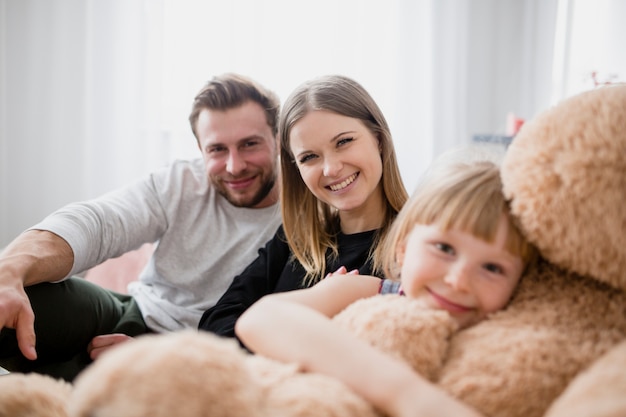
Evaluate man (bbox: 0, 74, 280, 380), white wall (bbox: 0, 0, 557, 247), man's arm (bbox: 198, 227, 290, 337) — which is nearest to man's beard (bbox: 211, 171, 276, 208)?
man (bbox: 0, 74, 280, 380)

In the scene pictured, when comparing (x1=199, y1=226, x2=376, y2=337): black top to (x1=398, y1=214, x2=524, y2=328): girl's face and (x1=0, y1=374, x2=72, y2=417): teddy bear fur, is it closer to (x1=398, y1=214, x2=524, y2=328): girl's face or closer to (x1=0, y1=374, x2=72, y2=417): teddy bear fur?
(x1=398, y1=214, x2=524, y2=328): girl's face

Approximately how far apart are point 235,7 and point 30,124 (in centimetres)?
118

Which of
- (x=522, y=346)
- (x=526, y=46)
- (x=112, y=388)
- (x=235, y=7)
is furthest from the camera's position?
(x=526, y=46)

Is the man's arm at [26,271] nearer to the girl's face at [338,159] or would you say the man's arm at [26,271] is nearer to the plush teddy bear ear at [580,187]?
the girl's face at [338,159]

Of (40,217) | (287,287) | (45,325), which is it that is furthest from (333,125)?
(40,217)

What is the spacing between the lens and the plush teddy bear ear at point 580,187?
0.63m

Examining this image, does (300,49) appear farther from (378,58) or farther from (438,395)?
(438,395)

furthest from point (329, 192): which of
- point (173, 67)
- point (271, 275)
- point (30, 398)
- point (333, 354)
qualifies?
point (173, 67)

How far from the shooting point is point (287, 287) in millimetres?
1235

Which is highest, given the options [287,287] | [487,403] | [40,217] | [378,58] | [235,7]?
[235,7]

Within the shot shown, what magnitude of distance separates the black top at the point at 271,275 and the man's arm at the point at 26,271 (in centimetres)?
36

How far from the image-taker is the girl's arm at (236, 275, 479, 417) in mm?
582

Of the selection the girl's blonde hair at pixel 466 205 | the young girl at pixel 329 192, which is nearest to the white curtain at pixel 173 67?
the young girl at pixel 329 192

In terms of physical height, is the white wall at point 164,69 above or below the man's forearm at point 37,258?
above
